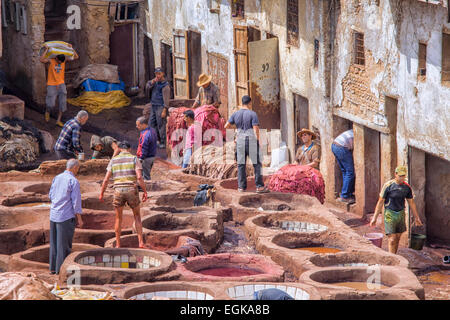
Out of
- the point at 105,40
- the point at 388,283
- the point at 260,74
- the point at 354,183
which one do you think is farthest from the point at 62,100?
the point at 388,283

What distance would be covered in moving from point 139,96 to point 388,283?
16013 millimetres

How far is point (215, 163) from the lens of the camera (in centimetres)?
1652

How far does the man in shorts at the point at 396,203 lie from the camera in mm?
13523

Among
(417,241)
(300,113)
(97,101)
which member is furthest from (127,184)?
(97,101)

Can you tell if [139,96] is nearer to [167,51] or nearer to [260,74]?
[167,51]

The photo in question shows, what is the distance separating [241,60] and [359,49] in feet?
14.1

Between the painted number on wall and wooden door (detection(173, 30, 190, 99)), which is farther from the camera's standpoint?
the painted number on wall

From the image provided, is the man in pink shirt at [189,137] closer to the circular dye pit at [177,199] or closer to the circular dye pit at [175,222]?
the circular dye pit at [177,199]

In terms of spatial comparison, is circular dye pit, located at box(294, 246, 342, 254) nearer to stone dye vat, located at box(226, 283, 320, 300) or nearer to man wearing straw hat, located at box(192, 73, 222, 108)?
stone dye vat, located at box(226, 283, 320, 300)

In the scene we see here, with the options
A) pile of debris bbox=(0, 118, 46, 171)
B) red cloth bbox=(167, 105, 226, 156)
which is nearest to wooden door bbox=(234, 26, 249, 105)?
red cloth bbox=(167, 105, 226, 156)

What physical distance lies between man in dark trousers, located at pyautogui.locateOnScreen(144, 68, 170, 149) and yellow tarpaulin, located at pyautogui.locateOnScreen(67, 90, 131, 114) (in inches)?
121

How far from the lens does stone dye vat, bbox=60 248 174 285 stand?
34.1 feet

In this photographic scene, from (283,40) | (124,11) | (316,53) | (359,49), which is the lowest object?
(316,53)

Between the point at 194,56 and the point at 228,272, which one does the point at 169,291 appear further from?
the point at 194,56
